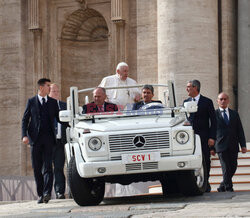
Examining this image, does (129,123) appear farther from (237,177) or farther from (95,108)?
(237,177)

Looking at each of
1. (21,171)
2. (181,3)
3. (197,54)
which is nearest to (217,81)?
(197,54)

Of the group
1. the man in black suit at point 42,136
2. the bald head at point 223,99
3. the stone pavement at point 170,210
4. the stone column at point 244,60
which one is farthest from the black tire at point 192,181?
the stone column at point 244,60

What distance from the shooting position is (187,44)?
18594 mm

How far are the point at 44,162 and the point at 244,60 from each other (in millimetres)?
9542

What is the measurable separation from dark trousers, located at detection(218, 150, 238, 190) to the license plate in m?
3.47

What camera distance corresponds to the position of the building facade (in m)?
18.7

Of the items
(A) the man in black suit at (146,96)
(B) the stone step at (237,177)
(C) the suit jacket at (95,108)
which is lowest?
(B) the stone step at (237,177)

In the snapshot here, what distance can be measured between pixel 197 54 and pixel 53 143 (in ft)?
26.7

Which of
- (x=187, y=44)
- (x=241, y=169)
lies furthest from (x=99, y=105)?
(x=187, y=44)

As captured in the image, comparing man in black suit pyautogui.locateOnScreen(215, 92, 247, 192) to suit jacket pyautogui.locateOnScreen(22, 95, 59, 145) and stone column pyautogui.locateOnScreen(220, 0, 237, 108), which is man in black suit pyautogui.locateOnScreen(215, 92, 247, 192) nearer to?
suit jacket pyautogui.locateOnScreen(22, 95, 59, 145)

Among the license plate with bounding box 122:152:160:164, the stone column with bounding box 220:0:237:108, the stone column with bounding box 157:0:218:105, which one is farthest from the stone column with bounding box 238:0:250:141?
the license plate with bounding box 122:152:160:164

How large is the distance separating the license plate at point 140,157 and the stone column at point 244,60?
33.6ft

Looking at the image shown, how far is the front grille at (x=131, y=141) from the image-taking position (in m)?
9.45

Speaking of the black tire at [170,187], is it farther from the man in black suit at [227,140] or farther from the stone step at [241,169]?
the stone step at [241,169]
